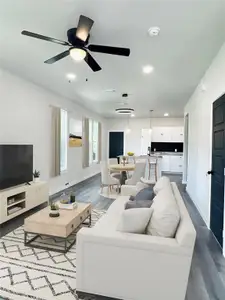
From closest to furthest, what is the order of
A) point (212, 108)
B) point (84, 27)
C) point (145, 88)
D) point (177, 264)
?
point (177, 264), point (84, 27), point (212, 108), point (145, 88)

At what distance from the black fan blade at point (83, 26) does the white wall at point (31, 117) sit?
2509mm

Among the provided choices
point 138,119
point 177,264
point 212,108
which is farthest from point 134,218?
point 138,119

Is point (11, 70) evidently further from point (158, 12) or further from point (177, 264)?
point (177, 264)

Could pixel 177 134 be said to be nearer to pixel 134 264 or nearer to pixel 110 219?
pixel 110 219

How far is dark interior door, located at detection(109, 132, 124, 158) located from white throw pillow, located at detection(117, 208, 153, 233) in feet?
31.9

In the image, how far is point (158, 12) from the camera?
2.31 meters

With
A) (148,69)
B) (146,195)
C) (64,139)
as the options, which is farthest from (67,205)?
(64,139)

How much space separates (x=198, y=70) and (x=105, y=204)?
135 inches

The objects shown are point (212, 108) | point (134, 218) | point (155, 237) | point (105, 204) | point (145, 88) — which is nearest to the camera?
point (155, 237)

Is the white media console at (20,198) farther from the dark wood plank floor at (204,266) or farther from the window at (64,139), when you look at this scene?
the window at (64,139)

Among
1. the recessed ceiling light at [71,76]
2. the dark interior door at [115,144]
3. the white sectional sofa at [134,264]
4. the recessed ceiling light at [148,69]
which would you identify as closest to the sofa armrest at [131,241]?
the white sectional sofa at [134,264]

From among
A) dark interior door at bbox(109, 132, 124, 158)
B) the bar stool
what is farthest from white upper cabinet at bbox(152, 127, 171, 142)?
the bar stool

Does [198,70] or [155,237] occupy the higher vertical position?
[198,70]

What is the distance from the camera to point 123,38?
9.47ft
